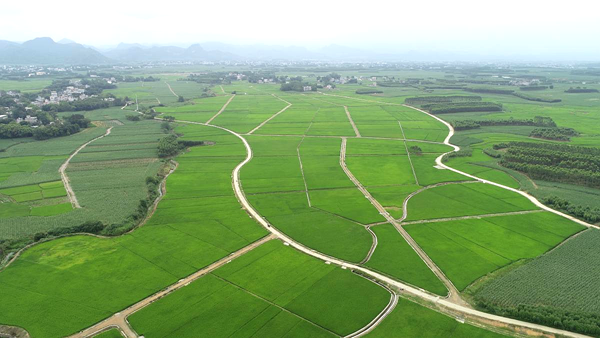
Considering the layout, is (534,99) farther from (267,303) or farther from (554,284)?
(267,303)

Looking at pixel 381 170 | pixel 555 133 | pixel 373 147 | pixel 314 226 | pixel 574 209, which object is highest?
pixel 555 133

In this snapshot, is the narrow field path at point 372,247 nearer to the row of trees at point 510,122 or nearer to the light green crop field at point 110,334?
the light green crop field at point 110,334

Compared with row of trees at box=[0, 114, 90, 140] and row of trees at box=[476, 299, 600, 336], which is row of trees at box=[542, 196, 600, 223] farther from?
row of trees at box=[0, 114, 90, 140]

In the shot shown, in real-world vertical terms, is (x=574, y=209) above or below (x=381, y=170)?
above

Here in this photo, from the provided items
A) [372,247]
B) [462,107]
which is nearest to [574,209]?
[372,247]

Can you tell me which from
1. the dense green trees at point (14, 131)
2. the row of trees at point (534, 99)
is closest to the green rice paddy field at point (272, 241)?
the dense green trees at point (14, 131)

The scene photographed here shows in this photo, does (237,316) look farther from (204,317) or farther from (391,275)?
(391,275)

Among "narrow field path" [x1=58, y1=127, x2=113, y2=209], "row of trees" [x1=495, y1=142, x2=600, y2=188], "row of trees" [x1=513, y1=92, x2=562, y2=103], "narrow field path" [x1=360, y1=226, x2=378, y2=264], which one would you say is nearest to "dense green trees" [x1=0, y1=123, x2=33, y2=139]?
"narrow field path" [x1=58, y1=127, x2=113, y2=209]

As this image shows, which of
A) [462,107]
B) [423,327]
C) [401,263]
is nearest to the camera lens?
[423,327]
